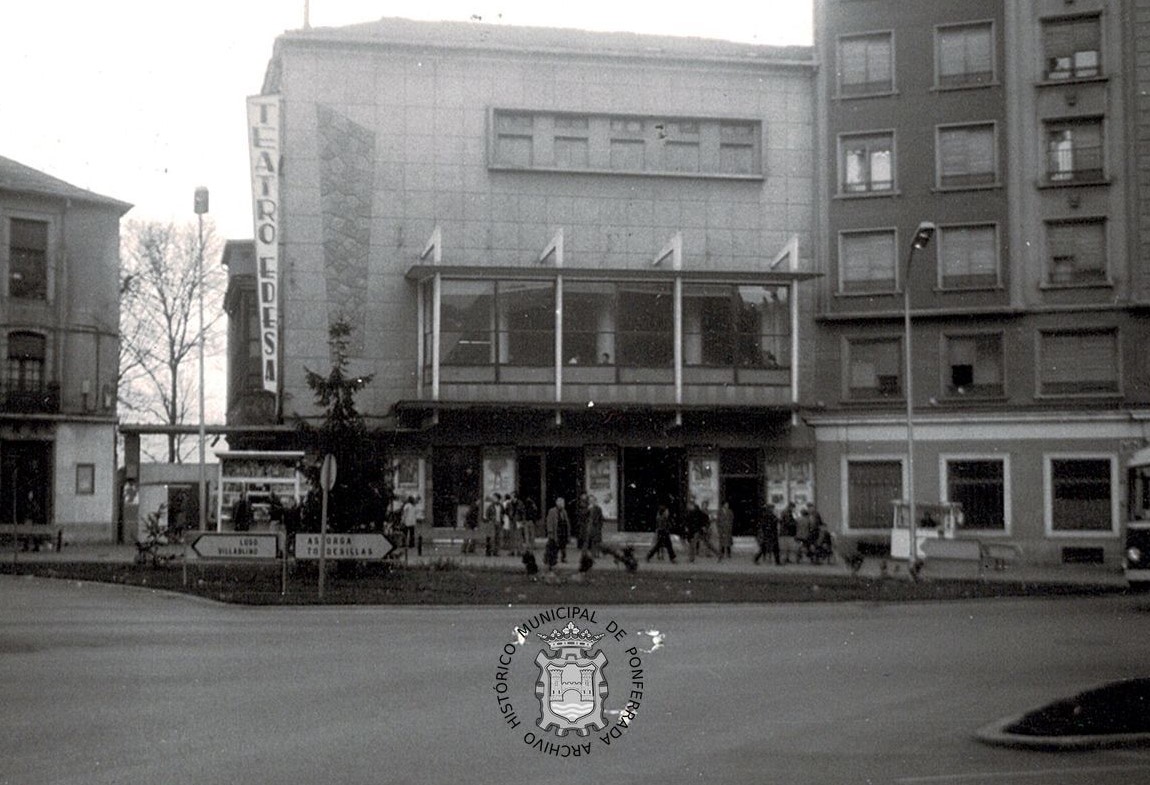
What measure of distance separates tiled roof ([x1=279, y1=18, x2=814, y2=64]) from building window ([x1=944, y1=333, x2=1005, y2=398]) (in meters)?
10.2

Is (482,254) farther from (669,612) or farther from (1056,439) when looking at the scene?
(669,612)

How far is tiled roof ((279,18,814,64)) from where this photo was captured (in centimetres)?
4094

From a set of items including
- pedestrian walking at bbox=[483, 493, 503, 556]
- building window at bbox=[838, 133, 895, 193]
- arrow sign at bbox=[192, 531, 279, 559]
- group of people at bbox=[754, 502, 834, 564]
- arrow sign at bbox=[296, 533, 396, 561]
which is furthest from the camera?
building window at bbox=[838, 133, 895, 193]

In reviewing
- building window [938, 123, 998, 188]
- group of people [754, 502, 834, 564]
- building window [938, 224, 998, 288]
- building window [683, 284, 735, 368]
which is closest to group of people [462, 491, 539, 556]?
group of people [754, 502, 834, 564]

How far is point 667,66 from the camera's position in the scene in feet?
139

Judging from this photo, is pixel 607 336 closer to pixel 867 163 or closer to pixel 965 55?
pixel 867 163

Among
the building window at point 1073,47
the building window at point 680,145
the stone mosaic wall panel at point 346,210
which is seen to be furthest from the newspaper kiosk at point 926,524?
the stone mosaic wall panel at point 346,210

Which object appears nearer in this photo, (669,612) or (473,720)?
(473,720)

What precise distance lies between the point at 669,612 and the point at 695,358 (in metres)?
21.5

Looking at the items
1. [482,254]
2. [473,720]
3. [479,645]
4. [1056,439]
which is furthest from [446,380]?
[473,720]

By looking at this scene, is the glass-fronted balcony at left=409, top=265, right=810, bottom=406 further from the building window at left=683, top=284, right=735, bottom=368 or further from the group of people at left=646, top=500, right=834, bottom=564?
the group of people at left=646, top=500, right=834, bottom=564

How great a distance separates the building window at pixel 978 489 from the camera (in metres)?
41.6

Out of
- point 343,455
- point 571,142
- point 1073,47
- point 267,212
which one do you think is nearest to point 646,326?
point 571,142

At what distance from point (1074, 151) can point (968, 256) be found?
14.5ft
